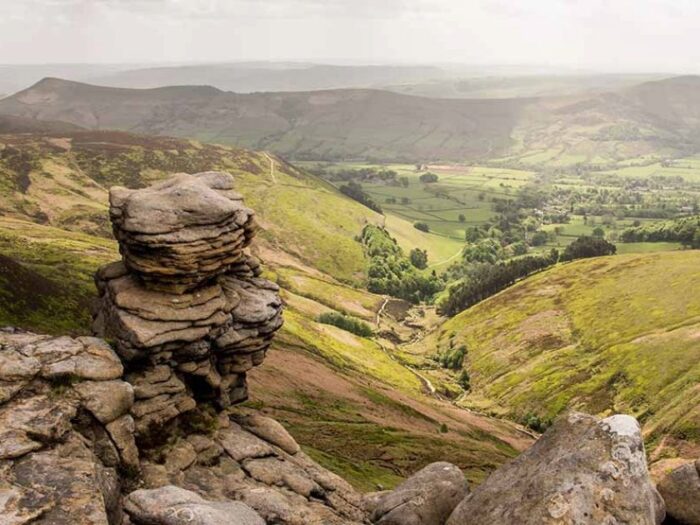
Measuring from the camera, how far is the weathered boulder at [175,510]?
31281mm

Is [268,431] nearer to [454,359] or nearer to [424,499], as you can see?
[424,499]

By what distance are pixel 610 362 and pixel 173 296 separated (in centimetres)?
13983

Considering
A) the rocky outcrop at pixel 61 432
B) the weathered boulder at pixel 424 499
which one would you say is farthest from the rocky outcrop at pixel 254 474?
the rocky outcrop at pixel 61 432

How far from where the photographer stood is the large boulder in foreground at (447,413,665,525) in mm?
33031

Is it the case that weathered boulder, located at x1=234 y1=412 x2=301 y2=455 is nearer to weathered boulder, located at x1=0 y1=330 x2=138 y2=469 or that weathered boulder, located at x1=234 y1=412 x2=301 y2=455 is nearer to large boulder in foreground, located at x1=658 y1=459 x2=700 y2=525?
weathered boulder, located at x1=0 y1=330 x2=138 y2=469

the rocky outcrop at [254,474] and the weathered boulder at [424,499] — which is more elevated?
the rocky outcrop at [254,474]

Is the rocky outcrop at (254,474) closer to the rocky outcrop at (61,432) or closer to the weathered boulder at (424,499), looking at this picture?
the weathered boulder at (424,499)

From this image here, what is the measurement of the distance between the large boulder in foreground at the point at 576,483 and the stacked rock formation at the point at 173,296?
21.4 metres

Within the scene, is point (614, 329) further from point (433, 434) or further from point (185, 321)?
point (185, 321)

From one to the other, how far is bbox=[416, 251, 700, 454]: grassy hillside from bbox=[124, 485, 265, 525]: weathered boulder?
3676 inches

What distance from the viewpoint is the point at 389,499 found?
47219mm

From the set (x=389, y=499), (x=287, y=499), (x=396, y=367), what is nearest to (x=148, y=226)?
(x=287, y=499)

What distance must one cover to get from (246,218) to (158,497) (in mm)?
21410

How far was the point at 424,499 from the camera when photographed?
44.8 meters
